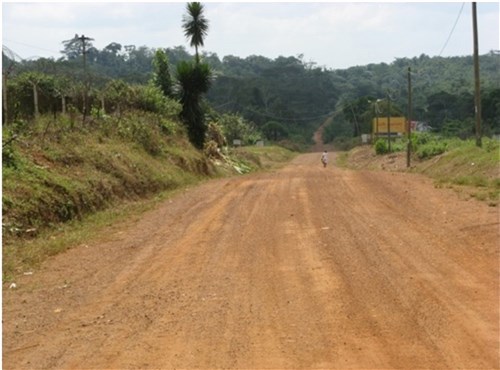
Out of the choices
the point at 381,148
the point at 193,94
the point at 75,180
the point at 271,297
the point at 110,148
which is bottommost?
the point at 381,148

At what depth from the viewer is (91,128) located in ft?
72.9

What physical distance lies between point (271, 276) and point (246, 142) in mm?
73646

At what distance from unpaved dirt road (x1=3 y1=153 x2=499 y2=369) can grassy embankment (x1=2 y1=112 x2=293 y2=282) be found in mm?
933

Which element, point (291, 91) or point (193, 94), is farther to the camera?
point (291, 91)

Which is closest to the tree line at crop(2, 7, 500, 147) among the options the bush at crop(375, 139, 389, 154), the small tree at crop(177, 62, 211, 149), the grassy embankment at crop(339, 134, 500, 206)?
the small tree at crop(177, 62, 211, 149)

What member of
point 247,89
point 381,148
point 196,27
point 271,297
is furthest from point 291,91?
point 271,297

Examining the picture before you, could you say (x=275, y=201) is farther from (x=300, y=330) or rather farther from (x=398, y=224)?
(x=300, y=330)

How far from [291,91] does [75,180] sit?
11175 centimetres

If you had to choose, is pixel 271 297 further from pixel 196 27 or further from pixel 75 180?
pixel 196 27

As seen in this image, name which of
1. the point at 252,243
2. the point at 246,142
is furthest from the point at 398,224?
the point at 246,142

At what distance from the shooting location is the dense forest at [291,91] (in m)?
29.6

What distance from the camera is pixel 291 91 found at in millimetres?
125125

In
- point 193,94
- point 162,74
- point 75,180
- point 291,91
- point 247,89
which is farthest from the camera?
point 291,91

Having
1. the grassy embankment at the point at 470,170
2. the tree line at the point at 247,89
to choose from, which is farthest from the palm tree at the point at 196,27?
the grassy embankment at the point at 470,170
